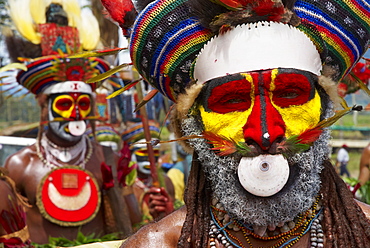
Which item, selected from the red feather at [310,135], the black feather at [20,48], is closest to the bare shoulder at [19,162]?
the black feather at [20,48]

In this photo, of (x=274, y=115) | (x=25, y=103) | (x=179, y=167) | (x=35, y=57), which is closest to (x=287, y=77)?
(x=274, y=115)

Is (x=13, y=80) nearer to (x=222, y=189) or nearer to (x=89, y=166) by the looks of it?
(x=89, y=166)

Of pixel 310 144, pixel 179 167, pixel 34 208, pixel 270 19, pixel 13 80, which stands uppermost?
pixel 270 19

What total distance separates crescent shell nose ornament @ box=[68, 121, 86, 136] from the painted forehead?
3.99 m

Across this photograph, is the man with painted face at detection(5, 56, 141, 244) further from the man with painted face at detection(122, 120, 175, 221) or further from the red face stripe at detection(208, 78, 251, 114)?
the red face stripe at detection(208, 78, 251, 114)

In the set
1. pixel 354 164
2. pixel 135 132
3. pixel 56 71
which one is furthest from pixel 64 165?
pixel 354 164

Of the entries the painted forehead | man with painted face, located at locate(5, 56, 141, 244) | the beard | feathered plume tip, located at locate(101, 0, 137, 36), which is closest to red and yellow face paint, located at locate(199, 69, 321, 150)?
the painted forehead

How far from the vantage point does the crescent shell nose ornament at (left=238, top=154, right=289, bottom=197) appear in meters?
2.18

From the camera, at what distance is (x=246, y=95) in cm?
229

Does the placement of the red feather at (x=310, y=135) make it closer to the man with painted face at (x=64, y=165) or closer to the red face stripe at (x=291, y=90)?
the red face stripe at (x=291, y=90)

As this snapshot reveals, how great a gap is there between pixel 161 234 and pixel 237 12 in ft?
3.01

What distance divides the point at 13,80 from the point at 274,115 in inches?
192

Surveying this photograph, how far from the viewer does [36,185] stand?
588cm

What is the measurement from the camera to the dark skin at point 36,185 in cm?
579
